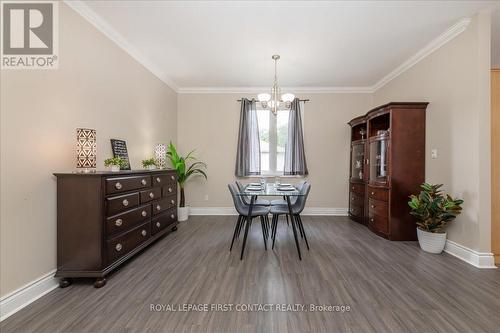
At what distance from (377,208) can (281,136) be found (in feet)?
7.89

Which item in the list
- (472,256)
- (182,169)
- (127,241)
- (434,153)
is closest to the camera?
(127,241)

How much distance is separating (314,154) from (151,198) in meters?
3.51

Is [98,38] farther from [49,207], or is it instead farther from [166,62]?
[49,207]

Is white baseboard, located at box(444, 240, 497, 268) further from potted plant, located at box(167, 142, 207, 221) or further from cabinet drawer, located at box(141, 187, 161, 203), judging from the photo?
potted plant, located at box(167, 142, 207, 221)

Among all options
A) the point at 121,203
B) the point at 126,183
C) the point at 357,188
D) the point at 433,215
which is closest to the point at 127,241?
the point at 121,203

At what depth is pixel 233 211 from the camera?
483 cm

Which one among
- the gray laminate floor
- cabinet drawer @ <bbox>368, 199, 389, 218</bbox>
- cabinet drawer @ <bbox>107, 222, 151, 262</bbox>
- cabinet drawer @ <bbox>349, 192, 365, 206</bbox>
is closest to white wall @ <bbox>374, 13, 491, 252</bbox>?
the gray laminate floor

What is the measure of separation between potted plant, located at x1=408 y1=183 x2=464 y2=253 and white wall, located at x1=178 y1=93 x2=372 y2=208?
77.6 inches

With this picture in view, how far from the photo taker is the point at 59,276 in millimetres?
1949

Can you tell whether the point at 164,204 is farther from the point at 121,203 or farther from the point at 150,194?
the point at 121,203

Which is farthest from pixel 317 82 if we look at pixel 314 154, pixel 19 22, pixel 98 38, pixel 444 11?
pixel 19 22

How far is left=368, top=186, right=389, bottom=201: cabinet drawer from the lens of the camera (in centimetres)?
330

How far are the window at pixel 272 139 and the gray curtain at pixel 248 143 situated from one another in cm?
16

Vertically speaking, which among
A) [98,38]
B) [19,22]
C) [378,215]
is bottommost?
[378,215]
